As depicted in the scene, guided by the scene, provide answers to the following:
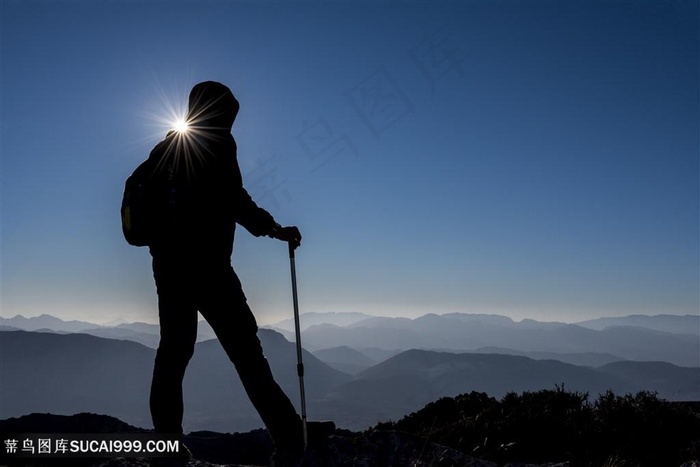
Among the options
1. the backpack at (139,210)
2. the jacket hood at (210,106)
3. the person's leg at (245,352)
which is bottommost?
the person's leg at (245,352)

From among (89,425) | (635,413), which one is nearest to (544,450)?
(635,413)

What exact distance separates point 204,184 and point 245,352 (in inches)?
53.5

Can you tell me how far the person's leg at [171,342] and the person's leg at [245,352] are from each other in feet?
0.52

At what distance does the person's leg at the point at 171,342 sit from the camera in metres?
3.94

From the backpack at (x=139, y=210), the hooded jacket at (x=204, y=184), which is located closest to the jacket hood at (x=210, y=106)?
the hooded jacket at (x=204, y=184)

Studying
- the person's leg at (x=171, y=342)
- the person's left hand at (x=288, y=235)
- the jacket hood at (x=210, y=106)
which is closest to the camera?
the person's leg at (x=171, y=342)

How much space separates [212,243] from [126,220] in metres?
0.69

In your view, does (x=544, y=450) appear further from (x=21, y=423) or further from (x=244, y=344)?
(x=21, y=423)

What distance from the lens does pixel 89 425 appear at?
8695 millimetres

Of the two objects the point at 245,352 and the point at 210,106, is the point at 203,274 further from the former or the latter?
the point at 210,106

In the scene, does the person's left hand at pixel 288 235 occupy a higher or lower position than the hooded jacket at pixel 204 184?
lower

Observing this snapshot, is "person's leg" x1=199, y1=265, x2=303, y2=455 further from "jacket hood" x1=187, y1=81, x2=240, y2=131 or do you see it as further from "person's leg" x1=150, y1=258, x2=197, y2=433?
"jacket hood" x1=187, y1=81, x2=240, y2=131

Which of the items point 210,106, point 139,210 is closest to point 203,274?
point 139,210

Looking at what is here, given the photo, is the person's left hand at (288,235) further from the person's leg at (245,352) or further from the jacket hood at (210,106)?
the jacket hood at (210,106)
